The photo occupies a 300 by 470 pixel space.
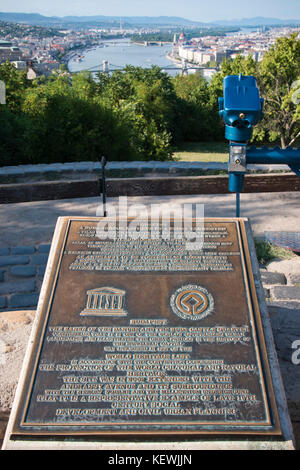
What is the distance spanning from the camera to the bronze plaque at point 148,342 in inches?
85.8

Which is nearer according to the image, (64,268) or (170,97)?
(64,268)

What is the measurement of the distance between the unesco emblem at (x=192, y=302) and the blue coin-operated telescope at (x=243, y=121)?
4.18 feet

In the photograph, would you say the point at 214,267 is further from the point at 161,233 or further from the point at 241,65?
the point at 241,65

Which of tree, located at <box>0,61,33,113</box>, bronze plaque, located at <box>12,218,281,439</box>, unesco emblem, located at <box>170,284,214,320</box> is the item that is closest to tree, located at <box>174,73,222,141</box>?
tree, located at <box>0,61,33,113</box>

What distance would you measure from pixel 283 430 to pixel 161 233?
55.6 inches

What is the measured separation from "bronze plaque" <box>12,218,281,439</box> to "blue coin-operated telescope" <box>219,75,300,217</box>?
0.79 m

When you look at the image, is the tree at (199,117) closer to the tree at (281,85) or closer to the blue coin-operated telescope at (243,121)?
the tree at (281,85)

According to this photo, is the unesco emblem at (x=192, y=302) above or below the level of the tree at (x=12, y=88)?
below

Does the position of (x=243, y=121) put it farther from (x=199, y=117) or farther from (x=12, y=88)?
(x=199, y=117)

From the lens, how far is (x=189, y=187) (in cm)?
767

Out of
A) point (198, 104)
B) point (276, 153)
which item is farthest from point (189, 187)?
point (198, 104)

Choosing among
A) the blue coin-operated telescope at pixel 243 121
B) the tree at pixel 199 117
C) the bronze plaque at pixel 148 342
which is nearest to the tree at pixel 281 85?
the tree at pixel 199 117

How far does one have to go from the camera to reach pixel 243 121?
350cm

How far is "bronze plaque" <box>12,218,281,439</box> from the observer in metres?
2.18
